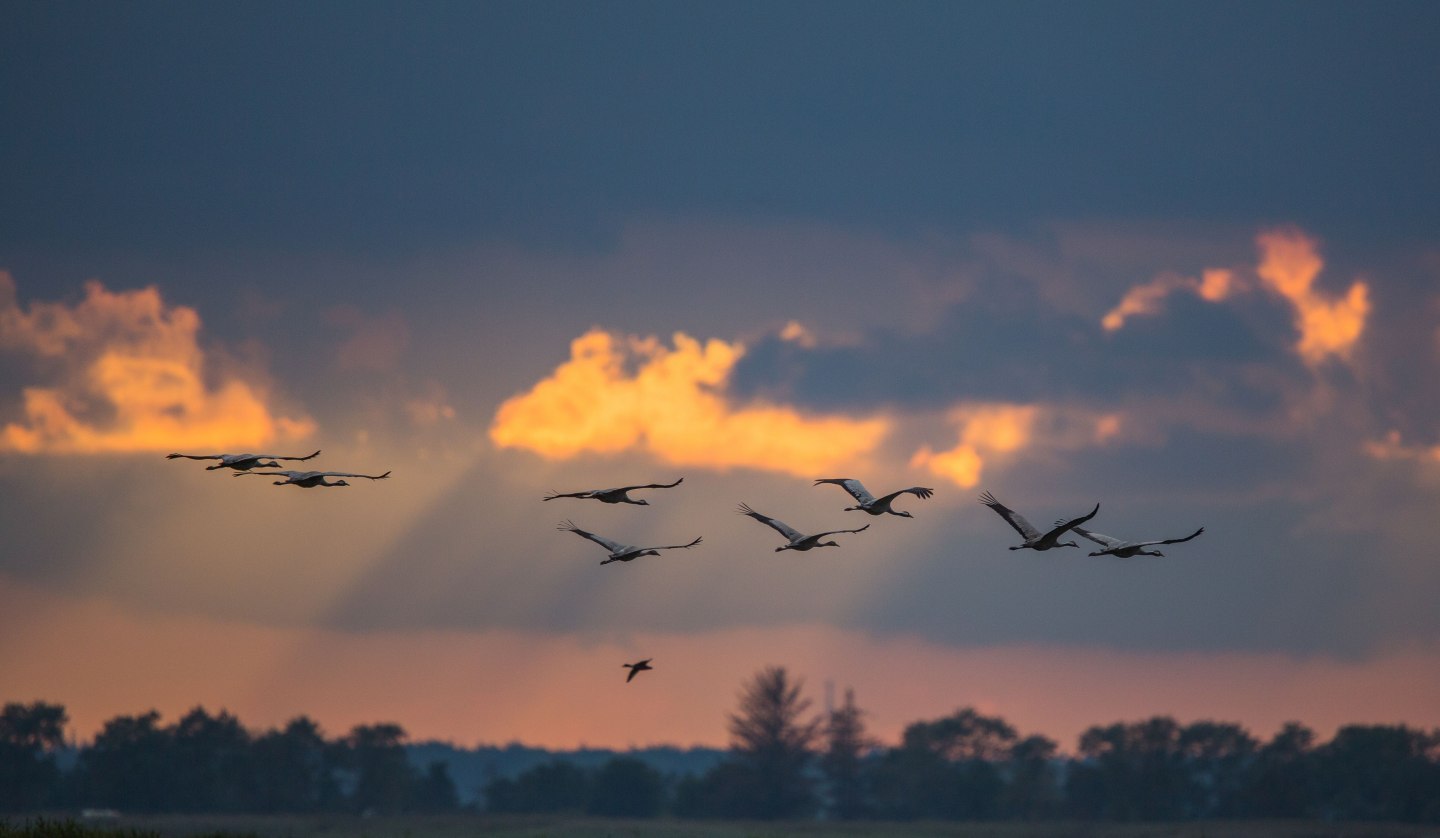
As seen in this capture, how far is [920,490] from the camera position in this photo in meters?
60.6

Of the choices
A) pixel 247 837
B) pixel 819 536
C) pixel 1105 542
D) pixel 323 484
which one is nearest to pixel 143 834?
pixel 247 837

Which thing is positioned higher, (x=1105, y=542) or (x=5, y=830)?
(x=1105, y=542)

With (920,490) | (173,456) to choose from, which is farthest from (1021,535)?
(173,456)

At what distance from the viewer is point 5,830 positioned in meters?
95.7

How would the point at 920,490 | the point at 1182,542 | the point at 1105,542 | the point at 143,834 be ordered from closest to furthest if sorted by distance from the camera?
the point at 1182,542 < the point at 920,490 < the point at 1105,542 < the point at 143,834

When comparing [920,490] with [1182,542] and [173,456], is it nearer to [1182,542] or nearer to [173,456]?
[1182,542]

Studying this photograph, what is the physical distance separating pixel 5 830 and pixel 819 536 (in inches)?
1955

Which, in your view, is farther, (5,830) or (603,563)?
(5,830)

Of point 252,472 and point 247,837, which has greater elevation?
point 252,472

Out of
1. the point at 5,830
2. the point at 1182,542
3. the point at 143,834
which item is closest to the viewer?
the point at 1182,542

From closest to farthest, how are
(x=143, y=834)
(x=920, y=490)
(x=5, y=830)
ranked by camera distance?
(x=920, y=490) < (x=5, y=830) < (x=143, y=834)

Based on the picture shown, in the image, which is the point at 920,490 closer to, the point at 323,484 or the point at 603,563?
the point at 603,563

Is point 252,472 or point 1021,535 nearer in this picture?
point 1021,535

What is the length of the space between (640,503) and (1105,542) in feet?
50.3
